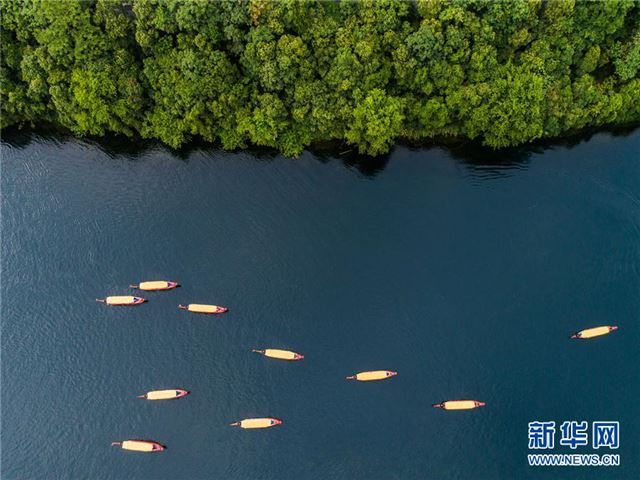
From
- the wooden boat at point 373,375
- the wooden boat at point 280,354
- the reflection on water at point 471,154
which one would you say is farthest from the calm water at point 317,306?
the wooden boat at point 280,354

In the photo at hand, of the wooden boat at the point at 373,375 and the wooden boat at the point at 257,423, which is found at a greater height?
the wooden boat at the point at 373,375

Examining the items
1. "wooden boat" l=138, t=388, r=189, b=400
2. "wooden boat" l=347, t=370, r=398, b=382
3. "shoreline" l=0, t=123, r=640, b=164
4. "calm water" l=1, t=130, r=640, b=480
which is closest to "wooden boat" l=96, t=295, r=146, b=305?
"calm water" l=1, t=130, r=640, b=480

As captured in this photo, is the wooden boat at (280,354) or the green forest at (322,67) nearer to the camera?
the green forest at (322,67)

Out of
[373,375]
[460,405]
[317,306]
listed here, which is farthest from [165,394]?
[460,405]

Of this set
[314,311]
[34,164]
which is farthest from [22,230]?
[314,311]

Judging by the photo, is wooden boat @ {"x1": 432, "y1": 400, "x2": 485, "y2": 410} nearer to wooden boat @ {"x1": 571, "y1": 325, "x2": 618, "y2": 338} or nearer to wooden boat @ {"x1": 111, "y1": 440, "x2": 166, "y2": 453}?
wooden boat @ {"x1": 571, "y1": 325, "x2": 618, "y2": 338}

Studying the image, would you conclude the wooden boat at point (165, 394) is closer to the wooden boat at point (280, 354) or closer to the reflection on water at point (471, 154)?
the wooden boat at point (280, 354)

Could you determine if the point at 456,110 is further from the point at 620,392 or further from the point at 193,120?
the point at 620,392
